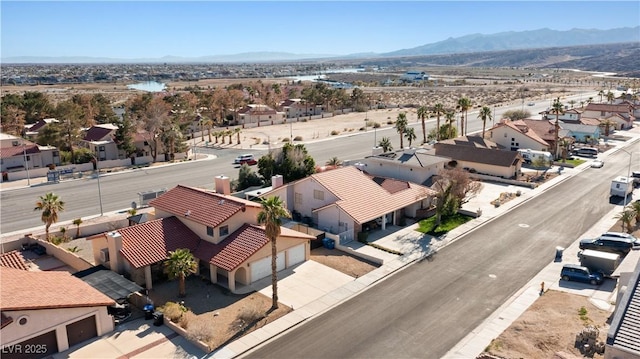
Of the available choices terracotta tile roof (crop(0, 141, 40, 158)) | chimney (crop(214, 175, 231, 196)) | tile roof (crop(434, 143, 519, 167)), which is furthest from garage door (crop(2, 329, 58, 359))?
tile roof (crop(434, 143, 519, 167))

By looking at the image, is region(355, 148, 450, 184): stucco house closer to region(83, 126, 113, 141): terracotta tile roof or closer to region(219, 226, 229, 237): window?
region(219, 226, 229, 237): window

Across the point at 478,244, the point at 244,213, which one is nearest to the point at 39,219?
the point at 244,213

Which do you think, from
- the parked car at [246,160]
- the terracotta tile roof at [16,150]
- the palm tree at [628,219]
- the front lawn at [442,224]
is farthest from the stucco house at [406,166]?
the terracotta tile roof at [16,150]

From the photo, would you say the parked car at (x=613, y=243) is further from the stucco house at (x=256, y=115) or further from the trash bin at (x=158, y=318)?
the stucco house at (x=256, y=115)

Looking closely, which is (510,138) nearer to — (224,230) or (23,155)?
(224,230)

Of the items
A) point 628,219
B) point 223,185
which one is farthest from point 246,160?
point 628,219

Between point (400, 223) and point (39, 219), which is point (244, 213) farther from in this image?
point (39, 219)
